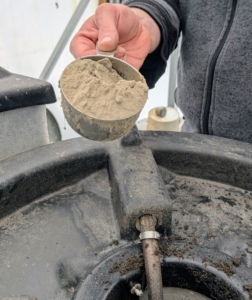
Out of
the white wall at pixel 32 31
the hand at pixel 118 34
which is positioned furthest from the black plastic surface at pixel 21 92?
the white wall at pixel 32 31

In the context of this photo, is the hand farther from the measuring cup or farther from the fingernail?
the measuring cup

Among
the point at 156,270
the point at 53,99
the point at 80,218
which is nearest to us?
the point at 156,270

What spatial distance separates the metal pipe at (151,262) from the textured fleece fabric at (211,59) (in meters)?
0.40

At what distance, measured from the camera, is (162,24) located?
34.4 inches

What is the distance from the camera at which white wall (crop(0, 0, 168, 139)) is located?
155 centimetres

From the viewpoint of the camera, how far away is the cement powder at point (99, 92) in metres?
0.56

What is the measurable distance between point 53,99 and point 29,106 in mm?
54

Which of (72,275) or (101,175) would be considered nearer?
(72,275)

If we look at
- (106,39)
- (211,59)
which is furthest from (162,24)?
(106,39)

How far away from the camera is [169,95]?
1961 mm

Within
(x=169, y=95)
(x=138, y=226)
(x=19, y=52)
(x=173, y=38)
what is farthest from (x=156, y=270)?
(x=169, y=95)

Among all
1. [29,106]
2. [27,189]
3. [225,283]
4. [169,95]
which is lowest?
[169,95]

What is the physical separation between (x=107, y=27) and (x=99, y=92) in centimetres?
18

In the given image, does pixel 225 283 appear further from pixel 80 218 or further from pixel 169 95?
pixel 169 95
